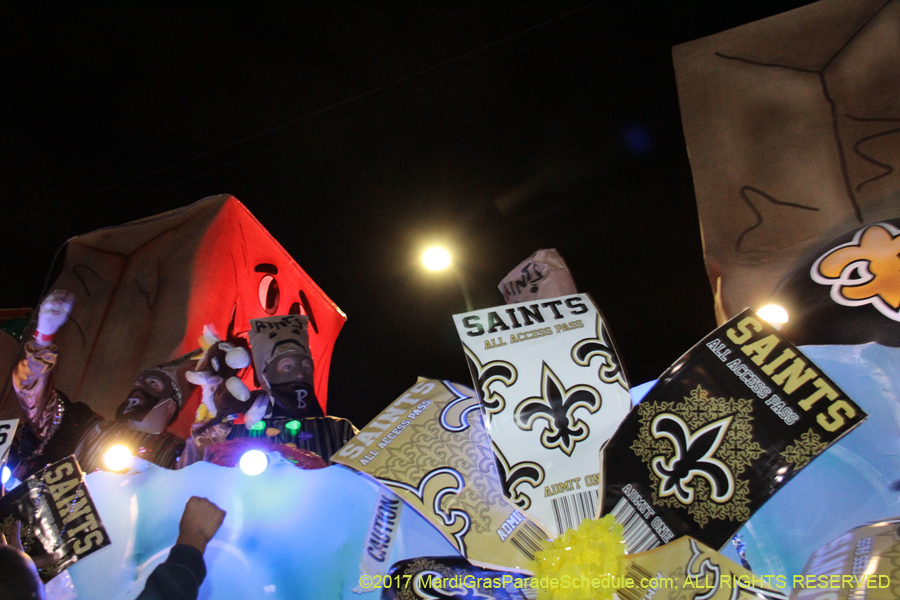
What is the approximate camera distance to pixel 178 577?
2.47 meters

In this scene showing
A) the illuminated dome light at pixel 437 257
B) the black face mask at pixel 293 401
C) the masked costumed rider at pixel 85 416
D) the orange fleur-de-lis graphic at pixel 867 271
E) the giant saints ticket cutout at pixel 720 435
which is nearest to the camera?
the giant saints ticket cutout at pixel 720 435

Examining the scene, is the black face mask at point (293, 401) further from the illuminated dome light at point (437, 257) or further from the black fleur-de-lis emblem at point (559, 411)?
the illuminated dome light at point (437, 257)

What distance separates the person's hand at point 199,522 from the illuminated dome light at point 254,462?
0.20 metres

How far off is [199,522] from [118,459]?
0.67m

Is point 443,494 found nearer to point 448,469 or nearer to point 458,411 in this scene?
point 448,469

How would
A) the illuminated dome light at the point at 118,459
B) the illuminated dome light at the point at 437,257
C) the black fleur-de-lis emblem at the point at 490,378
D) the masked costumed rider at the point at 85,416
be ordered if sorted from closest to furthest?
the black fleur-de-lis emblem at the point at 490,378, the illuminated dome light at the point at 118,459, the masked costumed rider at the point at 85,416, the illuminated dome light at the point at 437,257

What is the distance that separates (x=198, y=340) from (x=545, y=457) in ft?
7.98

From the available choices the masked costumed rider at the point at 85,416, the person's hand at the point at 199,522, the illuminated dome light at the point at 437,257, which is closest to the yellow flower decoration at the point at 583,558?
the person's hand at the point at 199,522

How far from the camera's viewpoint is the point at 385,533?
2.42 m

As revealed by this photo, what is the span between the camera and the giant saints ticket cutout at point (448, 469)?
2.17 meters

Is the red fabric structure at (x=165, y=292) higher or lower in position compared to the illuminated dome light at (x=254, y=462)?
higher

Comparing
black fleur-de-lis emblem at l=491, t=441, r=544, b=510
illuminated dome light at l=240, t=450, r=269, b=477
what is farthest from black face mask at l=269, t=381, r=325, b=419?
black fleur-de-lis emblem at l=491, t=441, r=544, b=510

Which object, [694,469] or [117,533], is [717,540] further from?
[117,533]

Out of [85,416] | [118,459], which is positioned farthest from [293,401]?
[85,416]
